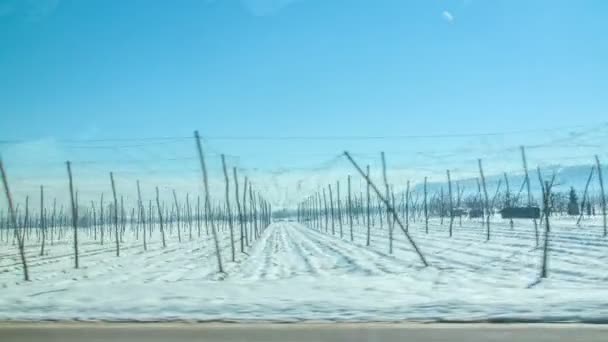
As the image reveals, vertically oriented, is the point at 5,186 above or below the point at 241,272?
above

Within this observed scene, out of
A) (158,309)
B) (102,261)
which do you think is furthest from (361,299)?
(102,261)

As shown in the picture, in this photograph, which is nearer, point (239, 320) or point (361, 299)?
point (239, 320)

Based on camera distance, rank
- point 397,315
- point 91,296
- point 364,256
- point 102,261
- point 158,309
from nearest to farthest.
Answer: point 397,315 → point 158,309 → point 91,296 → point 364,256 → point 102,261

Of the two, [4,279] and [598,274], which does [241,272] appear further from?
[598,274]

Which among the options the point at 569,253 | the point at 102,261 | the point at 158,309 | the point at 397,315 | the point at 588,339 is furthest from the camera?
the point at 102,261

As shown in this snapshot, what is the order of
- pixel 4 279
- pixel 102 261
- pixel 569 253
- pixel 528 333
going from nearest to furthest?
1. pixel 528 333
2. pixel 4 279
3. pixel 569 253
4. pixel 102 261

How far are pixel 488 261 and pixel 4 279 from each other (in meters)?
17.8

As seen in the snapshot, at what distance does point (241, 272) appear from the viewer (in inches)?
813

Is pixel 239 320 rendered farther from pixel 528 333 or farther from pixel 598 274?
pixel 598 274

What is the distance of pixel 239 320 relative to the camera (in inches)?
317

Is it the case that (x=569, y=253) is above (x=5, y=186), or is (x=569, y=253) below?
below

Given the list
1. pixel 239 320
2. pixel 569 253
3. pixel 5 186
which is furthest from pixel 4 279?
pixel 569 253

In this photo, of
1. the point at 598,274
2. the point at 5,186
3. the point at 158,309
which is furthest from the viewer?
the point at 5,186

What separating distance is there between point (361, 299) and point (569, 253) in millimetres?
15437
